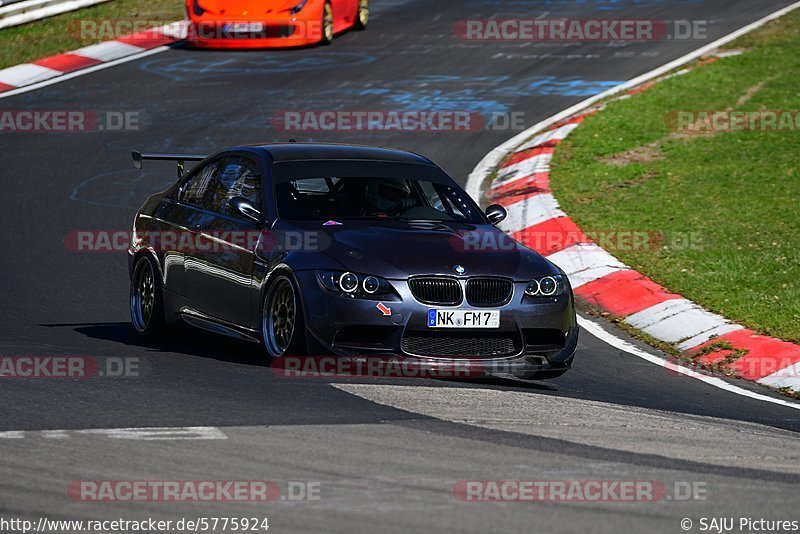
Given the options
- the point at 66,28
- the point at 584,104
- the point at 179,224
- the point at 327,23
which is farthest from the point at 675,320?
the point at 66,28

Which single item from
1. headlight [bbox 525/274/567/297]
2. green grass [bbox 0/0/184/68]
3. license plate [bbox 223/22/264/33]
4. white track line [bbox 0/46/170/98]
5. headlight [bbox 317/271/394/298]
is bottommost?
white track line [bbox 0/46/170/98]

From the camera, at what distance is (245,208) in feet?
32.2

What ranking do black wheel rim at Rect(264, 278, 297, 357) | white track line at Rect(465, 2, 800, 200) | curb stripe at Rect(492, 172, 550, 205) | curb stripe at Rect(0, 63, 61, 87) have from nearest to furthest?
black wheel rim at Rect(264, 278, 297, 357)
curb stripe at Rect(492, 172, 550, 205)
white track line at Rect(465, 2, 800, 200)
curb stripe at Rect(0, 63, 61, 87)

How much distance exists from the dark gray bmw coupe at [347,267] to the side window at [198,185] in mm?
11

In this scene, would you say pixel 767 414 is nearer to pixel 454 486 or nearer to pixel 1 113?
pixel 454 486

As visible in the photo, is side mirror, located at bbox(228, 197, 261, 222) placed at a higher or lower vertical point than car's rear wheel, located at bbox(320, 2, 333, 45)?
higher

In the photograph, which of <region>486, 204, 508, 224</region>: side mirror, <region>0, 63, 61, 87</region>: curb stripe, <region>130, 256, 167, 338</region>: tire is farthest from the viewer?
<region>0, 63, 61, 87</region>: curb stripe

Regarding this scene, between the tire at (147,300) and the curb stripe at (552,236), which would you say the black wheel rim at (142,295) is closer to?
the tire at (147,300)

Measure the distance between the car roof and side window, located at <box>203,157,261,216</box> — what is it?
165 mm

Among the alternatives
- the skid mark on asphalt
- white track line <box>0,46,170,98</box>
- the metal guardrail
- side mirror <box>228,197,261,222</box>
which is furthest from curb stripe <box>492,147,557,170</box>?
the metal guardrail

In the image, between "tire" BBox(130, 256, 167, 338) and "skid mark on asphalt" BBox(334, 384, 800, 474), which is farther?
"tire" BBox(130, 256, 167, 338)

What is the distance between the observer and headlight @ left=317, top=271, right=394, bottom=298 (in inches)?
353

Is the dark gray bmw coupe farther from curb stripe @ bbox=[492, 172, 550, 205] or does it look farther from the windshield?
curb stripe @ bbox=[492, 172, 550, 205]

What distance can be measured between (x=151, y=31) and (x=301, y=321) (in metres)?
15.8
